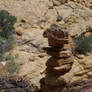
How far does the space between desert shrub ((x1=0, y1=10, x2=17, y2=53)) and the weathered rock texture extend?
3213 millimetres

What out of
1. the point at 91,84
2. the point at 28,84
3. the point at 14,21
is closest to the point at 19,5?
the point at 14,21

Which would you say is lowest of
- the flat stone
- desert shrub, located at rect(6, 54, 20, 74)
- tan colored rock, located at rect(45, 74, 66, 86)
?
desert shrub, located at rect(6, 54, 20, 74)

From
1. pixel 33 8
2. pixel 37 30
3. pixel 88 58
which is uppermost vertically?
pixel 33 8

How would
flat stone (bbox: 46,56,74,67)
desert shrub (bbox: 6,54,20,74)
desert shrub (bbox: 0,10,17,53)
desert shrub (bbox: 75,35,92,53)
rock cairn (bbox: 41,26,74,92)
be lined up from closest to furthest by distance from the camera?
rock cairn (bbox: 41,26,74,92) < flat stone (bbox: 46,56,74,67) < desert shrub (bbox: 6,54,20,74) < desert shrub (bbox: 0,10,17,53) < desert shrub (bbox: 75,35,92,53)

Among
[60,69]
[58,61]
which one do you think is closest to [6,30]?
[58,61]

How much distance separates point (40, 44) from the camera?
388 inches

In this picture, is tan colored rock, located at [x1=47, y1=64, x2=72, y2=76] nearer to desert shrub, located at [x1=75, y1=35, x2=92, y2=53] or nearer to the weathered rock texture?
the weathered rock texture

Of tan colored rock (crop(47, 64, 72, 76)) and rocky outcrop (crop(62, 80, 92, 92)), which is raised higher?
tan colored rock (crop(47, 64, 72, 76))

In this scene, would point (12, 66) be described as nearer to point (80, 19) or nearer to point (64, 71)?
point (64, 71)

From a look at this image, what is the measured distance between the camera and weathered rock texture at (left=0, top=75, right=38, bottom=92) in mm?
5840

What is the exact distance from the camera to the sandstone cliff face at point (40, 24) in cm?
854

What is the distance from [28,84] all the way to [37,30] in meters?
4.71

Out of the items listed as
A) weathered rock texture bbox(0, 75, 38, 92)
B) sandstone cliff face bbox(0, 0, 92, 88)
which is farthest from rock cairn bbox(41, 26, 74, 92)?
sandstone cliff face bbox(0, 0, 92, 88)

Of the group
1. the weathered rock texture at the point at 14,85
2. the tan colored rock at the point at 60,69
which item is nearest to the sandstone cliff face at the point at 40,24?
the weathered rock texture at the point at 14,85
